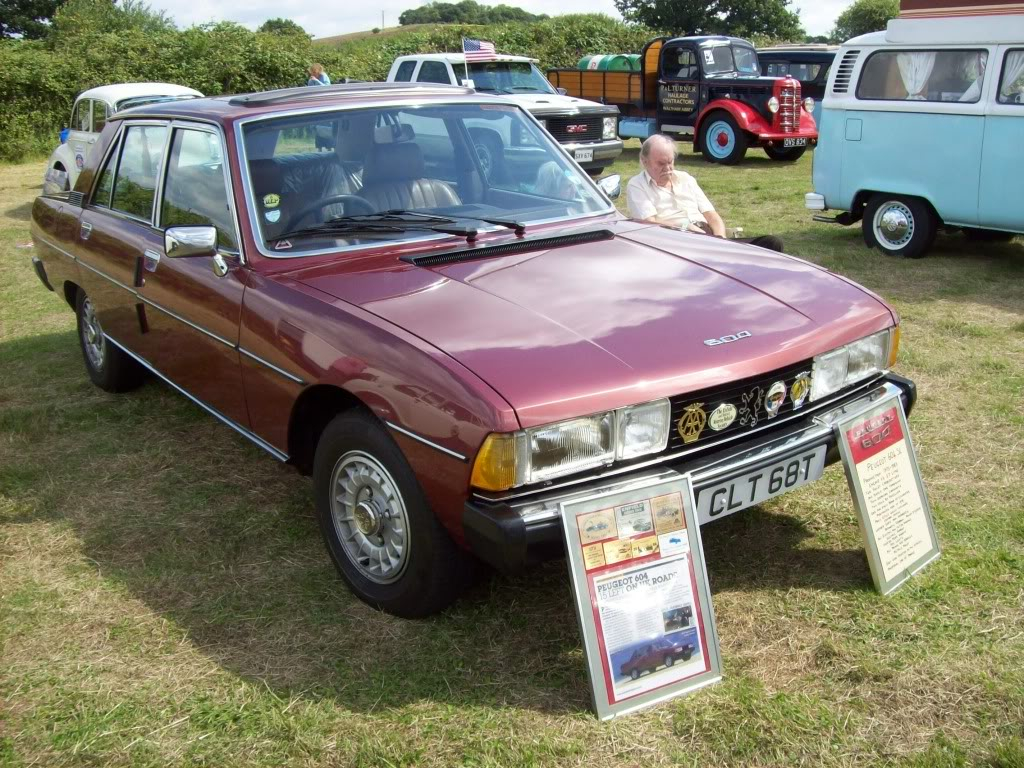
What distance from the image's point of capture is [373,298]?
3297 mm

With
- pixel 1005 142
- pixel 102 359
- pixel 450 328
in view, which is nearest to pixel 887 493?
pixel 450 328

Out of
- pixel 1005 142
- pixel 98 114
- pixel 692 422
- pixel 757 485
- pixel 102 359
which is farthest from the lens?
pixel 98 114

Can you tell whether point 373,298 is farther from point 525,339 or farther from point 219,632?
point 219,632

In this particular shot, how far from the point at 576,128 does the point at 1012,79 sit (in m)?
7.44

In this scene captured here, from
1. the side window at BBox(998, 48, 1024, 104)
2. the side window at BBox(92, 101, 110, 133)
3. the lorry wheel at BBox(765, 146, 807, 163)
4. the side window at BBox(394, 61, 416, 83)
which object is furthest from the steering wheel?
the lorry wheel at BBox(765, 146, 807, 163)

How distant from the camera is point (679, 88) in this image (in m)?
16.8

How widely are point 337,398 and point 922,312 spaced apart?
16.8ft

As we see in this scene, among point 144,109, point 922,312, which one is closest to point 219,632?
point 144,109

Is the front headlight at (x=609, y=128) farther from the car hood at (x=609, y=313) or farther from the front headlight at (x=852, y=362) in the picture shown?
the front headlight at (x=852, y=362)

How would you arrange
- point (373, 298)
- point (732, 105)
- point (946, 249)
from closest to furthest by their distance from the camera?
point (373, 298)
point (946, 249)
point (732, 105)

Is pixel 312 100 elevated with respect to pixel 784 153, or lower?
elevated

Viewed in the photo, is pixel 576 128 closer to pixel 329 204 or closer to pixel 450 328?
pixel 329 204

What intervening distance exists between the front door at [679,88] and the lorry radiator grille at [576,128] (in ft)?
9.53

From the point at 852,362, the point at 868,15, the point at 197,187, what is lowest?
the point at 868,15
